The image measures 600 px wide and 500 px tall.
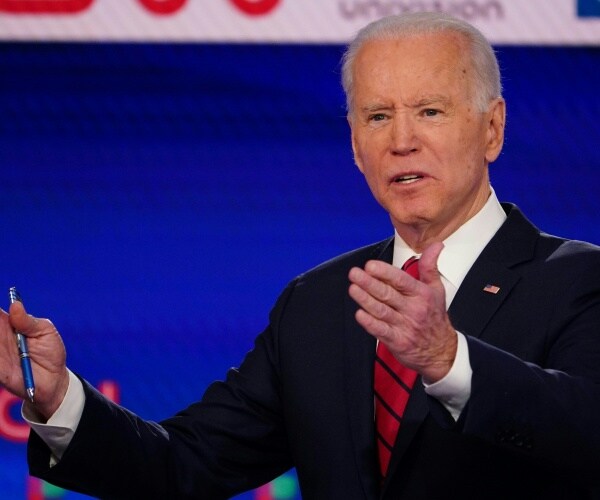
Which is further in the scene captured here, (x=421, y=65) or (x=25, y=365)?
(x=421, y=65)

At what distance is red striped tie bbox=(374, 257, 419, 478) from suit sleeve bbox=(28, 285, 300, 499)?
0.26 metres

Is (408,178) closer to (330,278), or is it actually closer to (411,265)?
(411,265)

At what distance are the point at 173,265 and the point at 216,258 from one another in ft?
0.38

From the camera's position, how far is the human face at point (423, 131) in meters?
2.24

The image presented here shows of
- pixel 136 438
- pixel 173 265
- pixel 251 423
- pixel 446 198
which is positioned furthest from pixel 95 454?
pixel 173 265

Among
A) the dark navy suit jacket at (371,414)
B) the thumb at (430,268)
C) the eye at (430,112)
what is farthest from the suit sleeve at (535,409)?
the eye at (430,112)

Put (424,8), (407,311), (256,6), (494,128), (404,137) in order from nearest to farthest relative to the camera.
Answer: (407,311) < (404,137) < (494,128) < (424,8) < (256,6)

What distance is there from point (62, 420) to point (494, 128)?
38.0 inches

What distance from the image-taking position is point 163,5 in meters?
3.33

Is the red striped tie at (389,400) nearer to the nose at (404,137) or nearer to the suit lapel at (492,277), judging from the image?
the suit lapel at (492,277)

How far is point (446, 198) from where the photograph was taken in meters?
2.24

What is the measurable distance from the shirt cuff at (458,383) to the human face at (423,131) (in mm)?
495

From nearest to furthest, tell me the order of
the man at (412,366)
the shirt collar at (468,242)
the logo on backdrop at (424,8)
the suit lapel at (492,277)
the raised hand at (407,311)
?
the raised hand at (407,311) → the man at (412,366) → the suit lapel at (492,277) → the shirt collar at (468,242) → the logo on backdrop at (424,8)

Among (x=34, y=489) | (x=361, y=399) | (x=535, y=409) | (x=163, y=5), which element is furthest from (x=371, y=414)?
(x=163, y=5)
